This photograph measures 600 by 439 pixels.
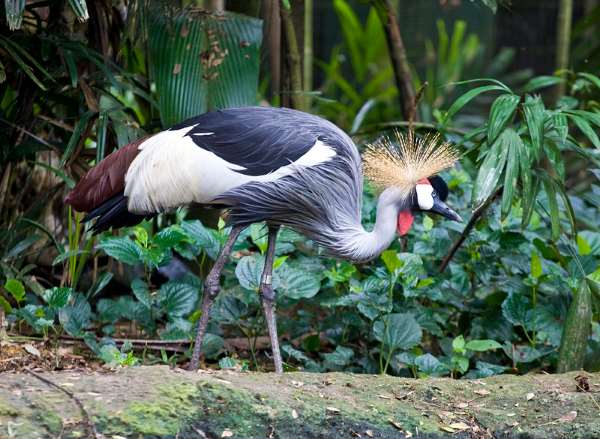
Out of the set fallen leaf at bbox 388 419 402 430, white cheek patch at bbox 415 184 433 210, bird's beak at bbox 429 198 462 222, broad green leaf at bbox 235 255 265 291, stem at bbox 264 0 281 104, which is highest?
stem at bbox 264 0 281 104

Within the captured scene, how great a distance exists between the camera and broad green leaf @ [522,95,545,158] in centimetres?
374

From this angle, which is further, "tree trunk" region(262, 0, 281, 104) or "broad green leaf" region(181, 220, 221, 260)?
"tree trunk" region(262, 0, 281, 104)

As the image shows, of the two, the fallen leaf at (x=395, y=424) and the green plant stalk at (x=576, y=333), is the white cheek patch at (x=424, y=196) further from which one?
the fallen leaf at (x=395, y=424)

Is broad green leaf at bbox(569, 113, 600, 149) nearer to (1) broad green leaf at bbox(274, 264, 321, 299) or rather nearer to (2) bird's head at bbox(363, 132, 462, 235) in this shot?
(2) bird's head at bbox(363, 132, 462, 235)

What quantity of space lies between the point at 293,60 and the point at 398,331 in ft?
5.10

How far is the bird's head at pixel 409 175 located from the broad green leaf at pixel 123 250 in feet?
3.23

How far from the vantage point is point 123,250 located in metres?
3.89

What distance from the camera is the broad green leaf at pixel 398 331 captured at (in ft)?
13.0

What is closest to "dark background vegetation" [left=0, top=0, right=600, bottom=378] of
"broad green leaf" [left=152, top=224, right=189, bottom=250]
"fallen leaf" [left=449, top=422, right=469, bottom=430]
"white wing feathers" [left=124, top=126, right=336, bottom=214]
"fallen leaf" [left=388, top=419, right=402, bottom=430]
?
"broad green leaf" [left=152, top=224, right=189, bottom=250]

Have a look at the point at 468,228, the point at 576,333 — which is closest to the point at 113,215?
the point at 468,228

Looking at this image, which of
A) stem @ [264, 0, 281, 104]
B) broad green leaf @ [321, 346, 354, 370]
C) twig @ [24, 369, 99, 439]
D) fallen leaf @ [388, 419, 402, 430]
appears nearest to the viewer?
twig @ [24, 369, 99, 439]

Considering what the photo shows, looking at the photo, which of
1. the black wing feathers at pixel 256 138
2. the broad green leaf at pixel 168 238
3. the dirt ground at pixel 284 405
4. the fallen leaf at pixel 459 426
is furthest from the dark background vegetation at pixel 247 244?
the fallen leaf at pixel 459 426

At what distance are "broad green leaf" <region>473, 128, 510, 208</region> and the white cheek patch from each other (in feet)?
0.65

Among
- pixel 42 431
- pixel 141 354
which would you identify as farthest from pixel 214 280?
pixel 42 431
